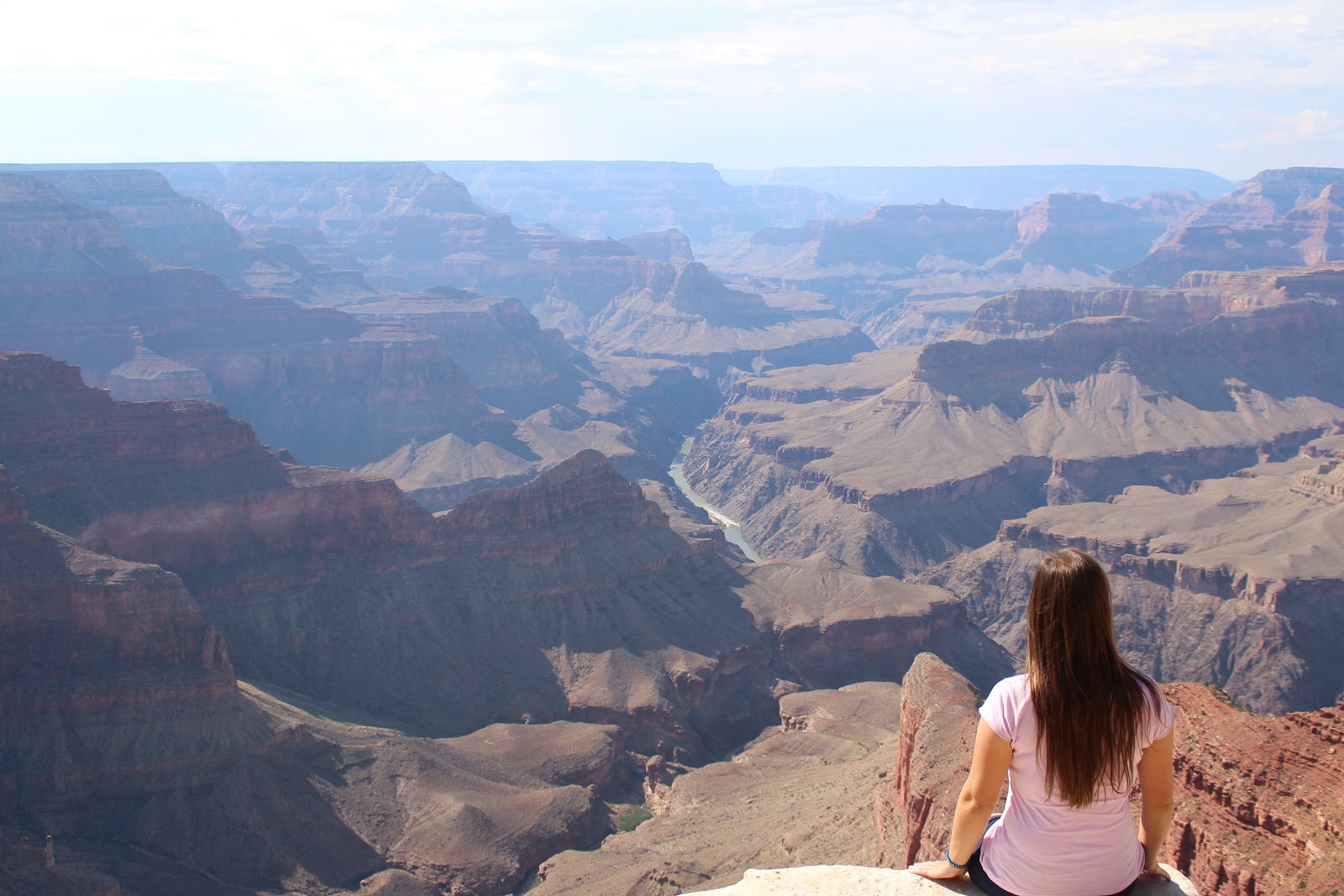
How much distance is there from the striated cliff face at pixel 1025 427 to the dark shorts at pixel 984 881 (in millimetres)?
113457

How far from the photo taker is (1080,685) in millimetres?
11406

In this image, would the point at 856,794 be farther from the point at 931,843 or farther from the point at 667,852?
the point at 931,843

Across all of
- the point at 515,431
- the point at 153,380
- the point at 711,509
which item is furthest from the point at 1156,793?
the point at 515,431

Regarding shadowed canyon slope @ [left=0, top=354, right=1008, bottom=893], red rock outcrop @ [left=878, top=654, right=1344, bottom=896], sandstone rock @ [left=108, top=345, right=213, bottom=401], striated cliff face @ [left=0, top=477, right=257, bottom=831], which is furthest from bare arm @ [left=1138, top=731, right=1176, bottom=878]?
sandstone rock @ [left=108, top=345, right=213, bottom=401]

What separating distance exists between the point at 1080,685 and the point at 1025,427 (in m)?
152

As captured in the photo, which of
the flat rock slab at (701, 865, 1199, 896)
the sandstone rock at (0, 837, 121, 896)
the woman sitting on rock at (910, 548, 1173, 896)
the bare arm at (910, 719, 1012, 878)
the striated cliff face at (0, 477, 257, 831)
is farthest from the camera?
the striated cliff face at (0, 477, 257, 831)

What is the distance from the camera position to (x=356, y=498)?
8381 cm

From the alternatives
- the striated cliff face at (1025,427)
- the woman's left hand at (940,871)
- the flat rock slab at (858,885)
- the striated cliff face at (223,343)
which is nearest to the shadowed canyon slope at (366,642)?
the striated cliff face at (1025,427)

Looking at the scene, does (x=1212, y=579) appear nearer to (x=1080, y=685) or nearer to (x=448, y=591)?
(x=448, y=591)

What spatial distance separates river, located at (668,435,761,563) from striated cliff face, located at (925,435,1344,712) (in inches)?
1021

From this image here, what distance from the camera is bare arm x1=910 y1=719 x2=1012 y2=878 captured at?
11688mm

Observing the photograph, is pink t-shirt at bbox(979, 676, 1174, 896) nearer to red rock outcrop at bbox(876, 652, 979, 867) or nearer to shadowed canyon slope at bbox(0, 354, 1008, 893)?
red rock outcrop at bbox(876, 652, 979, 867)

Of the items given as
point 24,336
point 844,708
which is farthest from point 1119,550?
point 24,336

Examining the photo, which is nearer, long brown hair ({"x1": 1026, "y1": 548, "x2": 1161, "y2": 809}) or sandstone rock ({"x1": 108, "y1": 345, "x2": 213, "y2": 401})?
long brown hair ({"x1": 1026, "y1": 548, "x2": 1161, "y2": 809})
